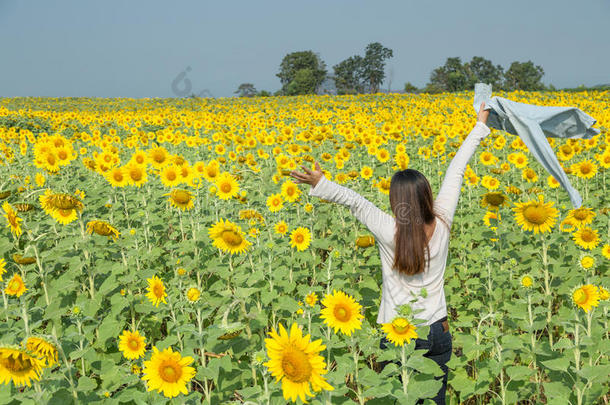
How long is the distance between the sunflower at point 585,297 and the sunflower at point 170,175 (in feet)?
15.9

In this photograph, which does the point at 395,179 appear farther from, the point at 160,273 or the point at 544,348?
the point at 160,273

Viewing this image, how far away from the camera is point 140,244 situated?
17.1 ft

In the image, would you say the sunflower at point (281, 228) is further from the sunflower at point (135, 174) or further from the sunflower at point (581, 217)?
the sunflower at point (581, 217)

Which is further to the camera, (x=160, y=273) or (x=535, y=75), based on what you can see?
(x=535, y=75)

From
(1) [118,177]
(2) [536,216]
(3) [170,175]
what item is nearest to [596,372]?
(2) [536,216]

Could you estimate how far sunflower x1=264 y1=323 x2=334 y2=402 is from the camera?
157 cm

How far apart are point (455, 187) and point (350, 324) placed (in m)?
1.40

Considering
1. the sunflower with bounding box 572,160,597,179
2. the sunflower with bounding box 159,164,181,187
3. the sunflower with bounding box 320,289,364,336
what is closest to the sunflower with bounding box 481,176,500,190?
the sunflower with bounding box 572,160,597,179

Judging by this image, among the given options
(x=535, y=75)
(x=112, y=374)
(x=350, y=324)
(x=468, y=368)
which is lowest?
(x=468, y=368)

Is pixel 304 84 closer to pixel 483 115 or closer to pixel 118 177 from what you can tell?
pixel 118 177

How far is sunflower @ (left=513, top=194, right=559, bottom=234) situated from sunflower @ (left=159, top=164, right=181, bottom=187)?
4.35 m

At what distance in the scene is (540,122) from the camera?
3260 mm

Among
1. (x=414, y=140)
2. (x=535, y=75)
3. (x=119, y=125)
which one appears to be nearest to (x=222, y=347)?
(x=414, y=140)

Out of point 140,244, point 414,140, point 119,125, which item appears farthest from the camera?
point 119,125
